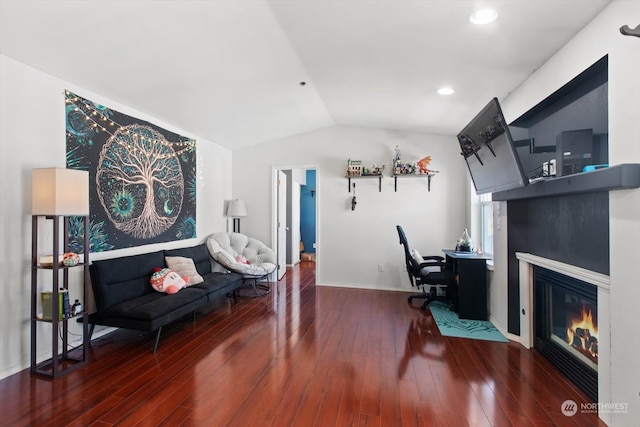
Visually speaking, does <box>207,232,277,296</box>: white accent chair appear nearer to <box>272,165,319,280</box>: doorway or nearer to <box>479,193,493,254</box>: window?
<box>272,165,319,280</box>: doorway

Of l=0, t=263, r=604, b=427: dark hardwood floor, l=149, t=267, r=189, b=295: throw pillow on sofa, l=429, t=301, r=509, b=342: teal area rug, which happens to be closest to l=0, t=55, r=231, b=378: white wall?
l=0, t=263, r=604, b=427: dark hardwood floor

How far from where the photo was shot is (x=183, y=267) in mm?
3617

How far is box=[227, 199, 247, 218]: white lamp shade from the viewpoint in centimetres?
512

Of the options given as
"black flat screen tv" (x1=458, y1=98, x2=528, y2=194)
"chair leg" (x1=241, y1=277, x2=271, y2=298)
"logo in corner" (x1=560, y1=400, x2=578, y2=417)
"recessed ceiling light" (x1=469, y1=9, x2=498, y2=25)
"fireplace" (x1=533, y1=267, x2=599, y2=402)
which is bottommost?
"logo in corner" (x1=560, y1=400, x2=578, y2=417)

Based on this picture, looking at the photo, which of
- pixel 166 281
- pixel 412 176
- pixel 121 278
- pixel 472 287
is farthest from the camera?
pixel 412 176

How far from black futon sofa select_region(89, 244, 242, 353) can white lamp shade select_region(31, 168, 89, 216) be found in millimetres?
695

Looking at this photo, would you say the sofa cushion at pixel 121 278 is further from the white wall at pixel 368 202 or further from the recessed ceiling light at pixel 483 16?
the recessed ceiling light at pixel 483 16

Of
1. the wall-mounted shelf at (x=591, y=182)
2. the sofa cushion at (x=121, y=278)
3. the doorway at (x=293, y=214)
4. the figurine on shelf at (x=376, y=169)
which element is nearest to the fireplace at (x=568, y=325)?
the wall-mounted shelf at (x=591, y=182)

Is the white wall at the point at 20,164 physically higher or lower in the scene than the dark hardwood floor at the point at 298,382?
higher

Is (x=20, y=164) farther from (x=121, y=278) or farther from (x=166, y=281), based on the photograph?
(x=166, y=281)

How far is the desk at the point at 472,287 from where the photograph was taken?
139 inches

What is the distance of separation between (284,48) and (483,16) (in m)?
1.57

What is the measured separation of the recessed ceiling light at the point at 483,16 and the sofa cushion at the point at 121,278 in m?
3.60

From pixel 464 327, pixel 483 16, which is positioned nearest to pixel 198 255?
pixel 464 327
